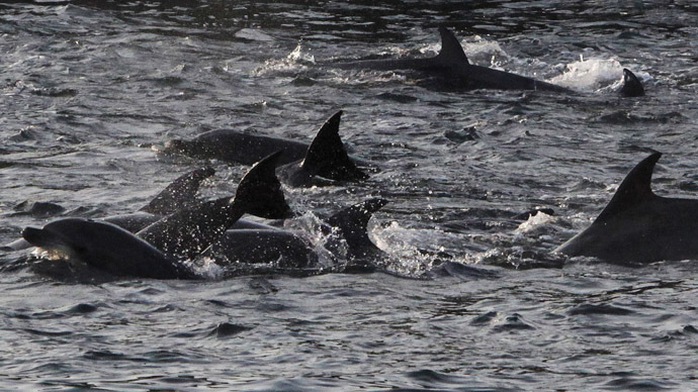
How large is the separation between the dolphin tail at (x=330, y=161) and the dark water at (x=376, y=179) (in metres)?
0.34

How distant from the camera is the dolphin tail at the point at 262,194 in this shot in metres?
10.9

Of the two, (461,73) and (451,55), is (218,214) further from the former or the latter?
(451,55)

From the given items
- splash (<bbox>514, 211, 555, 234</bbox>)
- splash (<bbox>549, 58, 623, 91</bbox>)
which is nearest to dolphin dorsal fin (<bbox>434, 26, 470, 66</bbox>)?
splash (<bbox>549, 58, 623, 91</bbox>)

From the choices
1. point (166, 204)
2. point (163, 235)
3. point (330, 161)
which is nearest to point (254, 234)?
point (163, 235)

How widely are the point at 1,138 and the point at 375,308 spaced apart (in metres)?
8.35

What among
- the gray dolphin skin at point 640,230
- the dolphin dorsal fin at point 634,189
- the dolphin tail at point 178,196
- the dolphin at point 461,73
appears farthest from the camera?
the dolphin at point 461,73

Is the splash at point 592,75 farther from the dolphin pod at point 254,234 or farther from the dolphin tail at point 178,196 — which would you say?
the dolphin tail at point 178,196

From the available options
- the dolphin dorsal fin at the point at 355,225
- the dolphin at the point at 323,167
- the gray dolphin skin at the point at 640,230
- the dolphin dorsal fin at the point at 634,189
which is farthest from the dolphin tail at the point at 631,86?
the dolphin dorsal fin at the point at 355,225

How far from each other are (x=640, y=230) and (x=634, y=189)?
0.39 meters

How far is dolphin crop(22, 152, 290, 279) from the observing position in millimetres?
10633

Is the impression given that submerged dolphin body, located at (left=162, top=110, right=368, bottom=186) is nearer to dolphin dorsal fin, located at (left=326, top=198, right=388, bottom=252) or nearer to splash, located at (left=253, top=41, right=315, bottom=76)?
dolphin dorsal fin, located at (left=326, top=198, right=388, bottom=252)

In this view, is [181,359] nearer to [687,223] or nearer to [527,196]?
[687,223]

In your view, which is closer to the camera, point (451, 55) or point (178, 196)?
point (178, 196)

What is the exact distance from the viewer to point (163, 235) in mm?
11039
